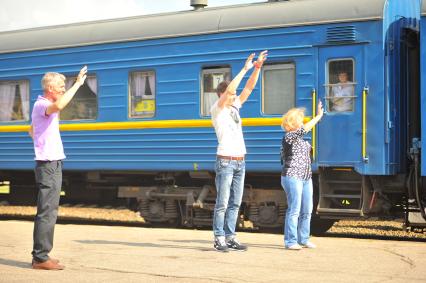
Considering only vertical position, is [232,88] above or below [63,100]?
above

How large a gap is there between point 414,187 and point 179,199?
13.5 feet

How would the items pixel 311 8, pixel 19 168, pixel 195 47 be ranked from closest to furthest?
pixel 311 8
pixel 195 47
pixel 19 168

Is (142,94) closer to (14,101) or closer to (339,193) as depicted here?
(14,101)

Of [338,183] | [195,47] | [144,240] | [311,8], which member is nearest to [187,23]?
[195,47]

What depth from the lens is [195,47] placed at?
1323cm

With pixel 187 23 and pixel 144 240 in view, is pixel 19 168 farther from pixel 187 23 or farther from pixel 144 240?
pixel 144 240

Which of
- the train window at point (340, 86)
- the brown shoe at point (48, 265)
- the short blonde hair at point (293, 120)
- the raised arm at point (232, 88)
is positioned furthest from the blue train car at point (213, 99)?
the brown shoe at point (48, 265)

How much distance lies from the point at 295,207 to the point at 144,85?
5.30 m

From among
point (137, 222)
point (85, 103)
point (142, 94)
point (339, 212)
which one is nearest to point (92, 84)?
point (85, 103)

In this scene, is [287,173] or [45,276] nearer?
[45,276]

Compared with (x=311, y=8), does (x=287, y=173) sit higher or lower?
lower

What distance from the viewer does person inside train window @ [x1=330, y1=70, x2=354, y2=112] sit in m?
11.9

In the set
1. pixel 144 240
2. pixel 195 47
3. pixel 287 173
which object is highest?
pixel 195 47

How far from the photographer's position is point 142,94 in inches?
544
